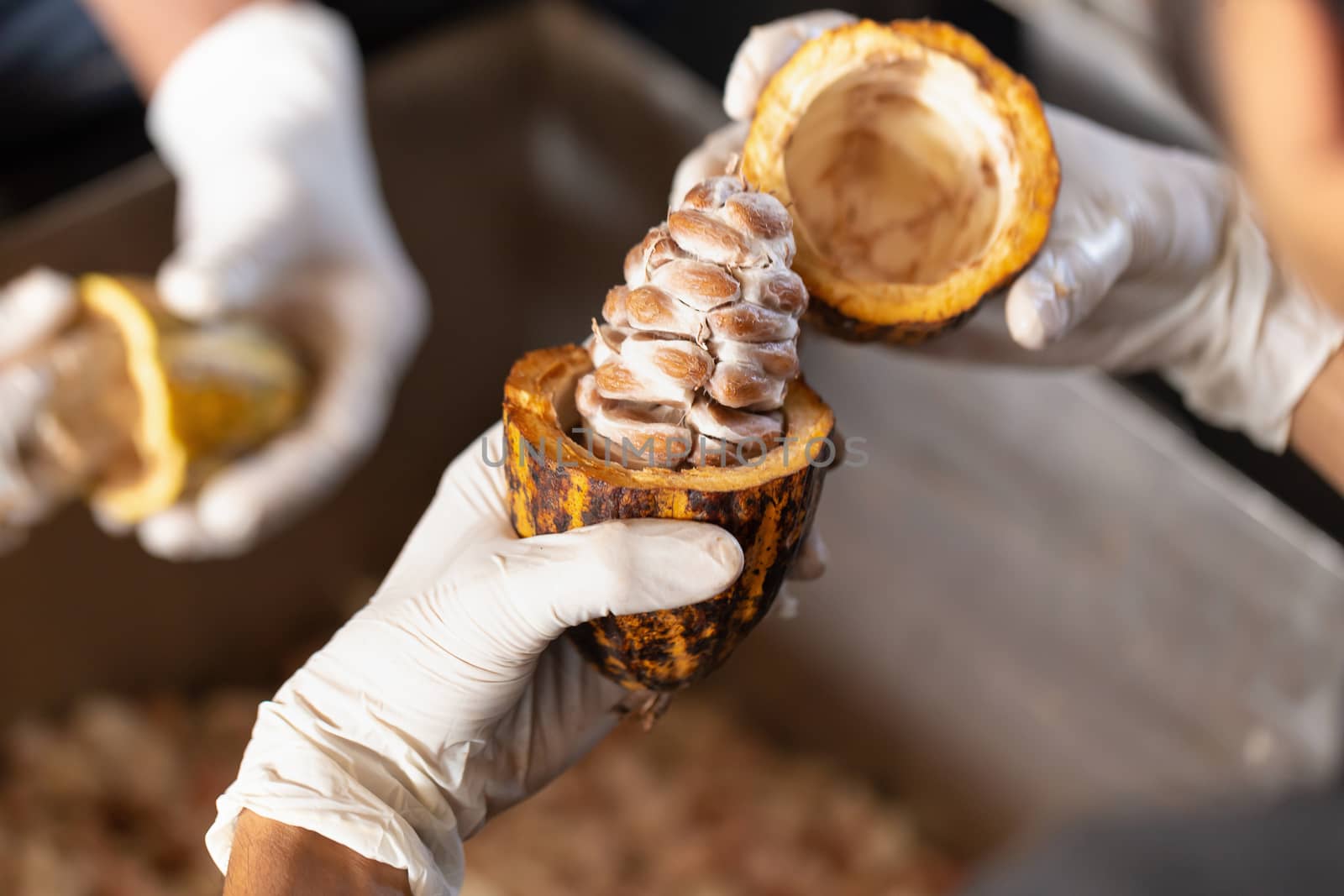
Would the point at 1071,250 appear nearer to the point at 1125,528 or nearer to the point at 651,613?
the point at 651,613

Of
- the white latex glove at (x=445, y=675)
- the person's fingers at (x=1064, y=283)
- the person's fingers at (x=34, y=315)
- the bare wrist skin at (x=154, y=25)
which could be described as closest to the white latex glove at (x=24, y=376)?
the person's fingers at (x=34, y=315)

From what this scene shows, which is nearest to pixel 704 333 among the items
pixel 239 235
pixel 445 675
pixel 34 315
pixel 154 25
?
pixel 445 675

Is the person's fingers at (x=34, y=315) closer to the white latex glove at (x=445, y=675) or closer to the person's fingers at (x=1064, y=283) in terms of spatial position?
the white latex glove at (x=445, y=675)

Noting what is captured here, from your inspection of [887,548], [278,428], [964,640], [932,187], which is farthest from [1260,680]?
[278,428]

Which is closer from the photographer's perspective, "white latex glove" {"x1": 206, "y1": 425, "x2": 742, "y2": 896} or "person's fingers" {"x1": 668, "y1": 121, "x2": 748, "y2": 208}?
"white latex glove" {"x1": 206, "y1": 425, "x2": 742, "y2": 896}

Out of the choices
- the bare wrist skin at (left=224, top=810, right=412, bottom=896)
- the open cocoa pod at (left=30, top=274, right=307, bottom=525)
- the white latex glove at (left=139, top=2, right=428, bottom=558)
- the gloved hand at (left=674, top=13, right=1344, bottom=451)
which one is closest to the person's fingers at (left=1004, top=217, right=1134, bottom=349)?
the gloved hand at (left=674, top=13, right=1344, bottom=451)

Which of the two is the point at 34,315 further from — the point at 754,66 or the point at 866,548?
the point at 866,548

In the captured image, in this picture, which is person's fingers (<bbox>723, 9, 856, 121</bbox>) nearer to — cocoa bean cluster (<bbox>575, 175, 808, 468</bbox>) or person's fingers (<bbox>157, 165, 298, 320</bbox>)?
cocoa bean cluster (<bbox>575, 175, 808, 468</bbox>)
